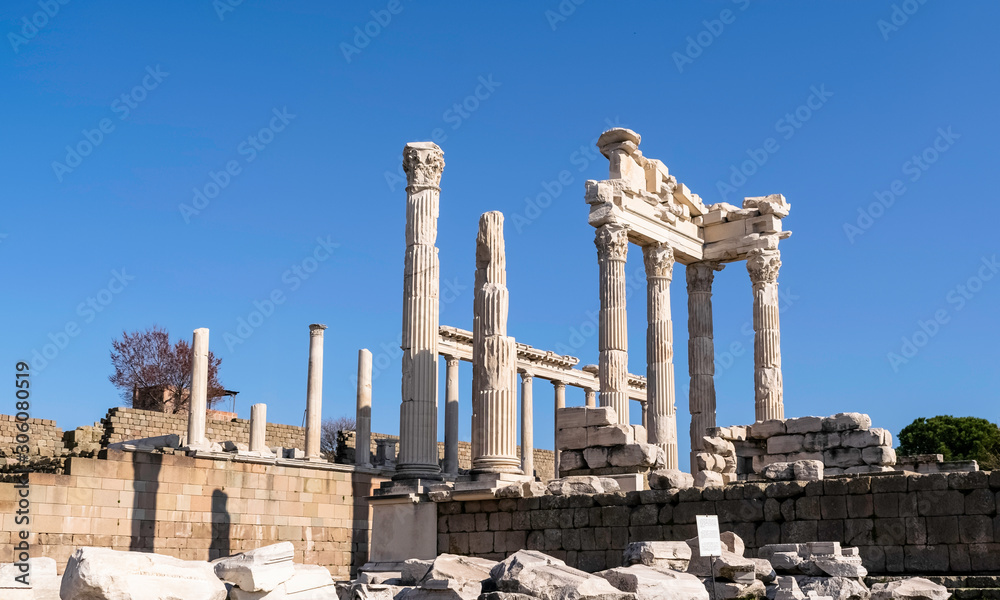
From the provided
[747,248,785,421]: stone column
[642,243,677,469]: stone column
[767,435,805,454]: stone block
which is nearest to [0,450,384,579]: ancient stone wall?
[642,243,677,469]: stone column

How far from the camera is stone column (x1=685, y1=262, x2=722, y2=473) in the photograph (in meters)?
28.0

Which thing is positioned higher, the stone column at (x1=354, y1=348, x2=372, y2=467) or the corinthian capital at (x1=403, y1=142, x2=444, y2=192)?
the corinthian capital at (x1=403, y1=142, x2=444, y2=192)

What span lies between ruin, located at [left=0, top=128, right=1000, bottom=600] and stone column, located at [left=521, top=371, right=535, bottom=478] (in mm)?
3585

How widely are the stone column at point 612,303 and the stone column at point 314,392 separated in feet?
26.7

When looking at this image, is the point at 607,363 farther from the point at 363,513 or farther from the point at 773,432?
the point at 363,513

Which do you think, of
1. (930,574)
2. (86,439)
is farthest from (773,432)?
(86,439)

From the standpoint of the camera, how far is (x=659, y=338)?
27.4 m

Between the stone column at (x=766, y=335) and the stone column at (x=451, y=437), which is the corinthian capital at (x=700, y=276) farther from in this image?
the stone column at (x=451, y=437)

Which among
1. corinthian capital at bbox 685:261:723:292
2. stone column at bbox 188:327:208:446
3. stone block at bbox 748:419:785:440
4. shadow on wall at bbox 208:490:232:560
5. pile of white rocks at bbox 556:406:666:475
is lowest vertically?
shadow on wall at bbox 208:490:232:560

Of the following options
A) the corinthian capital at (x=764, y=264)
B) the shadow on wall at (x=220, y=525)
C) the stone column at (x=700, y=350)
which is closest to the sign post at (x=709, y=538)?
the shadow on wall at (x=220, y=525)

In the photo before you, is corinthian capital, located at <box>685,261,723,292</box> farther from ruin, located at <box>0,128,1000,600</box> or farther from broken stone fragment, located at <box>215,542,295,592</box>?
broken stone fragment, located at <box>215,542,295,592</box>

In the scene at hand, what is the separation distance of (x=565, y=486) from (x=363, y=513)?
992 cm

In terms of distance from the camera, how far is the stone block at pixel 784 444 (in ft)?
73.5

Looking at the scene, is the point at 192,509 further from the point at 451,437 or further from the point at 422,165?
the point at 451,437
